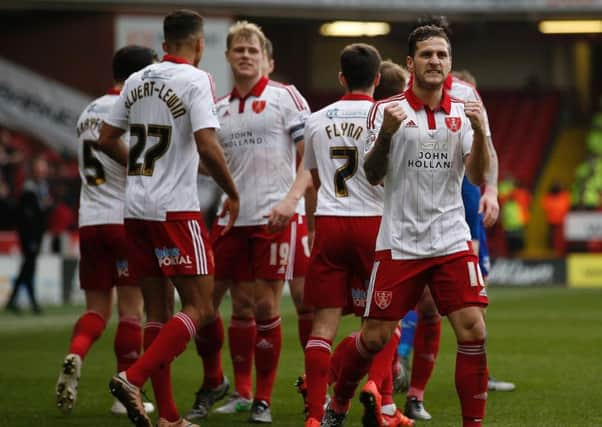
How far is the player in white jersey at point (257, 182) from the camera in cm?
841

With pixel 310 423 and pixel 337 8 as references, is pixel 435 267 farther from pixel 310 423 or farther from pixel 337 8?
pixel 337 8

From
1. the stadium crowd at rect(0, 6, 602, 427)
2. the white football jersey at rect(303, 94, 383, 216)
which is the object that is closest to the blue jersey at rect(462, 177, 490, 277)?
the stadium crowd at rect(0, 6, 602, 427)

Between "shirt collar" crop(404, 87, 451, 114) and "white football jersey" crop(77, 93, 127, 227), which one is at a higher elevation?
"shirt collar" crop(404, 87, 451, 114)

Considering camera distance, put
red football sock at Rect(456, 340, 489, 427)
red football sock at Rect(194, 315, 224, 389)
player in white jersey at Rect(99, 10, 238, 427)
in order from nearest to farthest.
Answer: red football sock at Rect(456, 340, 489, 427), player in white jersey at Rect(99, 10, 238, 427), red football sock at Rect(194, 315, 224, 389)

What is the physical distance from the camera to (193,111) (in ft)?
23.7

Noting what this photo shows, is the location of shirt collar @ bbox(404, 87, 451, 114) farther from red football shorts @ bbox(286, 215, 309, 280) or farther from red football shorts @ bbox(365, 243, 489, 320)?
red football shorts @ bbox(286, 215, 309, 280)

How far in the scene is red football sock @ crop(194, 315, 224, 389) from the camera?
8625 millimetres

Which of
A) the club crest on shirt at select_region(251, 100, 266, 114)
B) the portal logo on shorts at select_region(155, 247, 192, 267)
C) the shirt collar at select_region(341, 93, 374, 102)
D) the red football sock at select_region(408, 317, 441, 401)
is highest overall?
the shirt collar at select_region(341, 93, 374, 102)

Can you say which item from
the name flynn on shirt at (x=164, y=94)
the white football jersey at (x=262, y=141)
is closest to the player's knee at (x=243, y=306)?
the white football jersey at (x=262, y=141)

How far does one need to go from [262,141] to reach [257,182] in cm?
27

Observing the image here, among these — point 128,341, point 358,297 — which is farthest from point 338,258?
point 128,341

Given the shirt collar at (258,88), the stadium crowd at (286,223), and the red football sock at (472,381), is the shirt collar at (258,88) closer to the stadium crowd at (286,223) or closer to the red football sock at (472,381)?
the stadium crowd at (286,223)

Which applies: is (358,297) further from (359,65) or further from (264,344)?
(359,65)

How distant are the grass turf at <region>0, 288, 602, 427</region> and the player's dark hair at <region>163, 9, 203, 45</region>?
2406 mm
